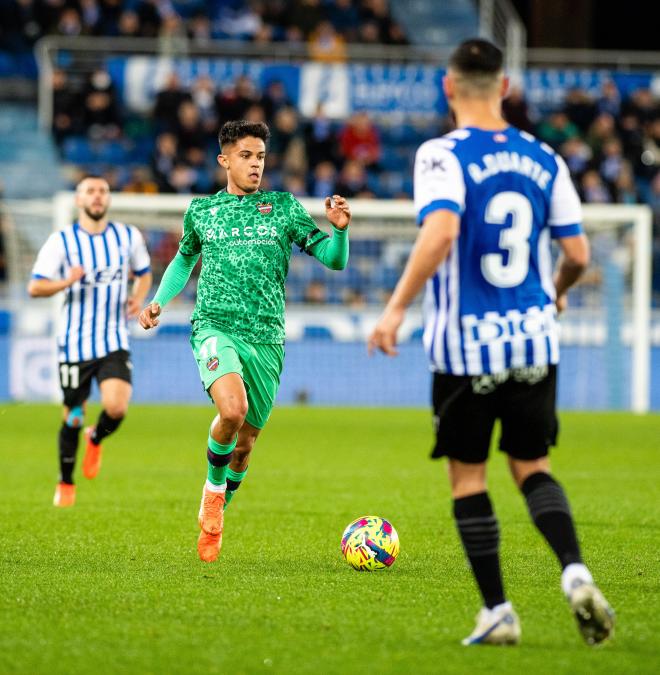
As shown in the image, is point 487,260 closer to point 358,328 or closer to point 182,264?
point 182,264

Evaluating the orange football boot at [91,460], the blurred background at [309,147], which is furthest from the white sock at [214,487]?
the blurred background at [309,147]

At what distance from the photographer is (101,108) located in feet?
75.6

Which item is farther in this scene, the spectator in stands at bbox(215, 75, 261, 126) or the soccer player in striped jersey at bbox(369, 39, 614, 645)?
the spectator in stands at bbox(215, 75, 261, 126)

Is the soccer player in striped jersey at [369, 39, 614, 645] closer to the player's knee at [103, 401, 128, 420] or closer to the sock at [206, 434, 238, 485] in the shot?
the sock at [206, 434, 238, 485]

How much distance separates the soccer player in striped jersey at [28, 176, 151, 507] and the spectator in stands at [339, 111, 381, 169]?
1412cm

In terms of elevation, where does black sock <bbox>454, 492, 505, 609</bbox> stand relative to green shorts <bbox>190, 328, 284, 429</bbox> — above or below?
below

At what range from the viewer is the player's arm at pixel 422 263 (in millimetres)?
4285

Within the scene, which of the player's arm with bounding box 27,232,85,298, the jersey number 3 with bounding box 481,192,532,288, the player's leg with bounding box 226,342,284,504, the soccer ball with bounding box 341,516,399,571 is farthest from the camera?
the player's arm with bounding box 27,232,85,298

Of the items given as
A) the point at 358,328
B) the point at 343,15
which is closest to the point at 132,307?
the point at 358,328

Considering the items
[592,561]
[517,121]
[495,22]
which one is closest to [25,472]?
[592,561]

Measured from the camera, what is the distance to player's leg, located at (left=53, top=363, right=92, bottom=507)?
8.98 m

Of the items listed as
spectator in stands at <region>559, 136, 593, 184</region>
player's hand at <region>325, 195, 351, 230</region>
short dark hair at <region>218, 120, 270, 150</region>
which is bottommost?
player's hand at <region>325, 195, 351, 230</region>

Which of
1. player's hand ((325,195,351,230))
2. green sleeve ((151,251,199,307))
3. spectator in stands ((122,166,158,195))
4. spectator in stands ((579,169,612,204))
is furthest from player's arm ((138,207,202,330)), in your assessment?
spectator in stands ((579,169,612,204))

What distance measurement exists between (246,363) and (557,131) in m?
18.1
